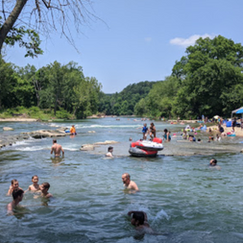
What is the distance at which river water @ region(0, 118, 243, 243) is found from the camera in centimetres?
622

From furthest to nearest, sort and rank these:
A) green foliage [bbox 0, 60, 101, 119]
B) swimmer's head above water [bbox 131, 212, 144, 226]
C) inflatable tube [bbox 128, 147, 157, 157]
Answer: green foliage [bbox 0, 60, 101, 119]
inflatable tube [bbox 128, 147, 157, 157]
swimmer's head above water [bbox 131, 212, 144, 226]

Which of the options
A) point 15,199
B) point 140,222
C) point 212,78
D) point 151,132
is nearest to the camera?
point 140,222

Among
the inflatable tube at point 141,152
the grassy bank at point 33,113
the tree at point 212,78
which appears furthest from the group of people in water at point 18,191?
the grassy bank at point 33,113

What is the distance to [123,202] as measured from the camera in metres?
8.45

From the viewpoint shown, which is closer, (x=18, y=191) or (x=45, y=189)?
(x=18, y=191)

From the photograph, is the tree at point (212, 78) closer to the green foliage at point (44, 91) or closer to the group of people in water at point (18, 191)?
the green foliage at point (44, 91)

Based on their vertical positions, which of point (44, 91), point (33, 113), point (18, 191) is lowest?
point (18, 191)

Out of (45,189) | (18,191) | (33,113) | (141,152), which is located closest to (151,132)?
(141,152)

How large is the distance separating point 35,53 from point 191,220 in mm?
5742

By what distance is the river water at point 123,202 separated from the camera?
6219mm

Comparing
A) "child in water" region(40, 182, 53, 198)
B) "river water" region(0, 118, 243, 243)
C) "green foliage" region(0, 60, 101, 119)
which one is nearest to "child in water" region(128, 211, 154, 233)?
"river water" region(0, 118, 243, 243)

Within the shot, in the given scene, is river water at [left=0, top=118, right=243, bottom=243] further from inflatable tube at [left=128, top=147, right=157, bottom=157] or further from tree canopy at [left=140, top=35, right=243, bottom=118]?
tree canopy at [left=140, top=35, right=243, bottom=118]

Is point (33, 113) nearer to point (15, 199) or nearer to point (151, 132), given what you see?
point (151, 132)

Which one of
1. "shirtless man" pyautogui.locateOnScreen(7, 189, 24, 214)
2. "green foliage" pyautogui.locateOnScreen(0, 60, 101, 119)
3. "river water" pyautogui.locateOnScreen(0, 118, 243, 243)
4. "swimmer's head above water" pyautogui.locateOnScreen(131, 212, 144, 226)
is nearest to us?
"river water" pyautogui.locateOnScreen(0, 118, 243, 243)
